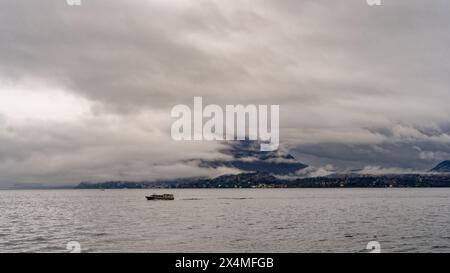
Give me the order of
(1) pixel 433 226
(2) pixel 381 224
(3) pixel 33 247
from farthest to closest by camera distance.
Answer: (2) pixel 381 224 < (1) pixel 433 226 < (3) pixel 33 247

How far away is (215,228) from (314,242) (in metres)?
29.0

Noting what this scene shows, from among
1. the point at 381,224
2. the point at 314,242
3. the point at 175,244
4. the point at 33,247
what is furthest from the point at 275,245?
the point at 381,224

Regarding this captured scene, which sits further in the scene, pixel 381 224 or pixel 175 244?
pixel 381 224
